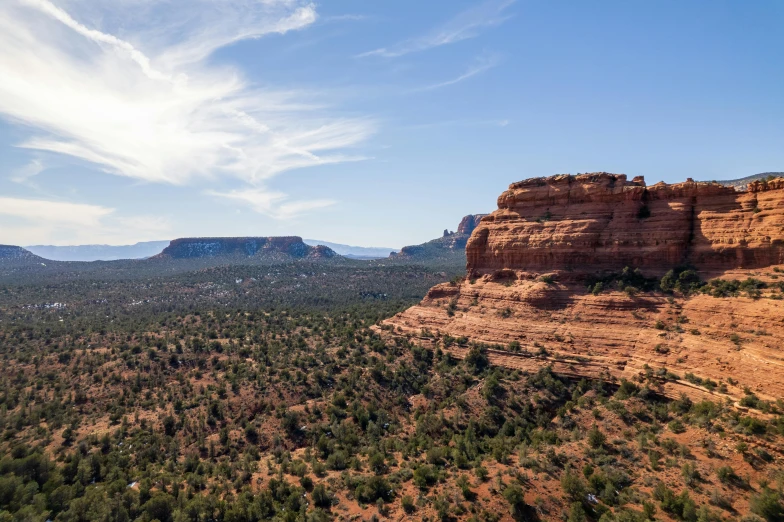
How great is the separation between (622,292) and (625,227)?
270 inches

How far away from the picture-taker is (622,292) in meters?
34.1

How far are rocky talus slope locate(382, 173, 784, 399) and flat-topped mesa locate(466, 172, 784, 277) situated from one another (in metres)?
0.10

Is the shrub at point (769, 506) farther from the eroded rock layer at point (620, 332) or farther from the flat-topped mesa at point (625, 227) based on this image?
the flat-topped mesa at point (625, 227)

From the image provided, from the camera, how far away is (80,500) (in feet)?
68.9

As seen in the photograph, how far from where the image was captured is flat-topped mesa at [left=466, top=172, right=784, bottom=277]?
2977cm

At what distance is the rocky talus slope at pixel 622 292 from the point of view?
25.6 metres

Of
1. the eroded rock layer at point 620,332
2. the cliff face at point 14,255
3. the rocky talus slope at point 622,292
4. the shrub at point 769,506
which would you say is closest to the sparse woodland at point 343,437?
the shrub at point 769,506

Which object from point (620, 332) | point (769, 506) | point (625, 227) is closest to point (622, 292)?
point (620, 332)

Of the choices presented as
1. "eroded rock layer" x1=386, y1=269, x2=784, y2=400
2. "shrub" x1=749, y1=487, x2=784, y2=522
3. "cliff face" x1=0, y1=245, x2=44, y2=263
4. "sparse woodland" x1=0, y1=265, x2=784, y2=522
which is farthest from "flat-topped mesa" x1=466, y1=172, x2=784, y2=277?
"cliff face" x1=0, y1=245, x2=44, y2=263

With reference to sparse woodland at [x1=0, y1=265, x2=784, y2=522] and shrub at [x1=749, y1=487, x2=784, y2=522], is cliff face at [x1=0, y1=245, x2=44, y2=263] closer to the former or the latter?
sparse woodland at [x1=0, y1=265, x2=784, y2=522]

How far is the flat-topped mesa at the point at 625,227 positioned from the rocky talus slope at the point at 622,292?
96 millimetres

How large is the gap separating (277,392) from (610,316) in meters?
33.4

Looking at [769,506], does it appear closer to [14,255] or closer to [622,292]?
[622,292]

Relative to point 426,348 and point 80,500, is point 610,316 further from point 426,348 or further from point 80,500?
point 80,500
